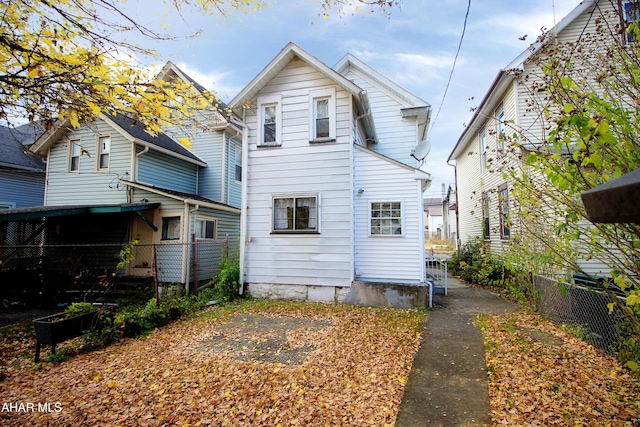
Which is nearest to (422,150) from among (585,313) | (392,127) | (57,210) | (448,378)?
(392,127)

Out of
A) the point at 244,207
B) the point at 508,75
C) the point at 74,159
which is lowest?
the point at 244,207

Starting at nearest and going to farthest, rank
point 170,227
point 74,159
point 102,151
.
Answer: point 170,227 → point 102,151 → point 74,159

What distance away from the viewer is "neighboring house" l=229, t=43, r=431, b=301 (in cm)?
845

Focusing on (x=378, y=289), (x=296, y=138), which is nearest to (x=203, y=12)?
(x=296, y=138)

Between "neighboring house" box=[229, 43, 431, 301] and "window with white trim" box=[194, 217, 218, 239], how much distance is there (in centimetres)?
335

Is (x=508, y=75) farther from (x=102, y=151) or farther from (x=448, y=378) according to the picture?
(x=102, y=151)

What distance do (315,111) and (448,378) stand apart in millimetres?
7258

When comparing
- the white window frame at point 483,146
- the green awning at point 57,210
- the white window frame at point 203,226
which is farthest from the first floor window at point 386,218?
the green awning at point 57,210

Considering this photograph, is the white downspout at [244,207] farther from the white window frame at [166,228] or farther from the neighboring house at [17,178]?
the neighboring house at [17,178]

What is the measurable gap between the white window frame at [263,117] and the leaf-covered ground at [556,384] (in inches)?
277

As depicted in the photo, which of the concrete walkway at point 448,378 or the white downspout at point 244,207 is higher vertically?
the white downspout at point 244,207

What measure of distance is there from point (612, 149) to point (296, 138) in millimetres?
7137

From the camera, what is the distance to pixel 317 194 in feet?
28.1

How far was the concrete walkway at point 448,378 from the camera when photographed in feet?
10.7
